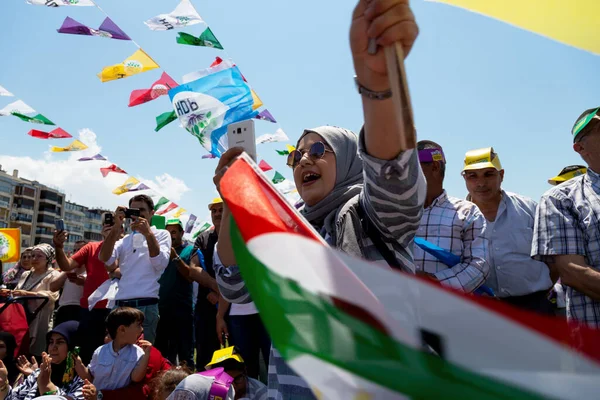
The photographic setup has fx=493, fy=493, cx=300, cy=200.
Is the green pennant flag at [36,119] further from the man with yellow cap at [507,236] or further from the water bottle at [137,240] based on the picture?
the man with yellow cap at [507,236]

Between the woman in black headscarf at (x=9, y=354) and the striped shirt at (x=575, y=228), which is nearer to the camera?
the striped shirt at (x=575, y=228)

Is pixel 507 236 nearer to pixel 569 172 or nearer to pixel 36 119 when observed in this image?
pixel 569 172

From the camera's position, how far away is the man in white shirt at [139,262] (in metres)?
4.50

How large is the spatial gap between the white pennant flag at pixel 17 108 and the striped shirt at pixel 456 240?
714cm

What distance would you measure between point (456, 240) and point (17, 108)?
7.44 metres

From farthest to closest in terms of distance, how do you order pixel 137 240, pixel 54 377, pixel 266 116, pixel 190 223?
pixel 190 223
pixel 266 116
pixel 137 240
pixel 54 377

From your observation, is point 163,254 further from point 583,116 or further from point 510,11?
point 510,11

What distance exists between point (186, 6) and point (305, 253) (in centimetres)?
564

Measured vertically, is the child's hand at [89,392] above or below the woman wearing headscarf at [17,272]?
below

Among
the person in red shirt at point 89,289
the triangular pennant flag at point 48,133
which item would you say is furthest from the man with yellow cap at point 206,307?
the triangular pennant flag at point 48,133

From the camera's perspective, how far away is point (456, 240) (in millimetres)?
2844

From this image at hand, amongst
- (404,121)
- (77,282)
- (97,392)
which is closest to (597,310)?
(404,121)

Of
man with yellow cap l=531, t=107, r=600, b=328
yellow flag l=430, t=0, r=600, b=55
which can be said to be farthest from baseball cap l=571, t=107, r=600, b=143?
yellow flag l=430, t=0, r=600, b=55

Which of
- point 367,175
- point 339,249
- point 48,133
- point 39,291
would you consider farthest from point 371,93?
point 48,133
